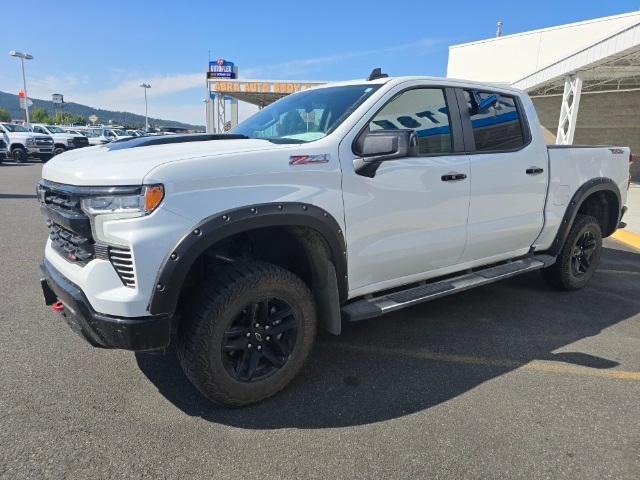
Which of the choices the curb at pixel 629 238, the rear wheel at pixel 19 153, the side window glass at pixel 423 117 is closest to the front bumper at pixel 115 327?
the side window glass at pixel 423 117

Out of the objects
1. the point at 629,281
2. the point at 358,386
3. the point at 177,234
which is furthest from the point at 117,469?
the point at 629,281

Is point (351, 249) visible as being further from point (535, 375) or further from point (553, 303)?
point (553, 303)

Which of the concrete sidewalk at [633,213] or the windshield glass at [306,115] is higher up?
the windshield glass at [306,115]

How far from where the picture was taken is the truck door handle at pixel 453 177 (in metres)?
3.41

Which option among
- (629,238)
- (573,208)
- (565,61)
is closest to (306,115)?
(573,208)

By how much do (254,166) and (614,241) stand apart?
7.53 metres

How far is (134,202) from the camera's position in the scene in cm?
229

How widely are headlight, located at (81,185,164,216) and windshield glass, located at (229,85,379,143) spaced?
101cm

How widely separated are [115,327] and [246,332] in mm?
723

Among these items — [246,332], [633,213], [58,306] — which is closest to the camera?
[246,332]

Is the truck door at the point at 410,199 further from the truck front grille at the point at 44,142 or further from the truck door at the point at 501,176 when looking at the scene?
the truck front grille at the point at 44,142

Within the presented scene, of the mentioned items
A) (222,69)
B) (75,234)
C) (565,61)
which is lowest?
(75,234)

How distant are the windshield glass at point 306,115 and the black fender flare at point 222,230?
542 millimetres

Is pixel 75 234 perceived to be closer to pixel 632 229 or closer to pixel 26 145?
pixel 632 229
